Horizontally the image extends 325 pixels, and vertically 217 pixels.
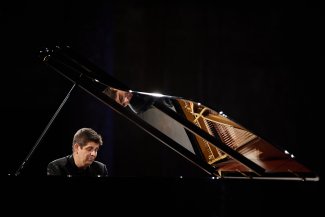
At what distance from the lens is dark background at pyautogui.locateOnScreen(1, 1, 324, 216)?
4.88 m

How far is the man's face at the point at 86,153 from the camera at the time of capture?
3.26 meters

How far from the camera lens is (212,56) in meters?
5.28

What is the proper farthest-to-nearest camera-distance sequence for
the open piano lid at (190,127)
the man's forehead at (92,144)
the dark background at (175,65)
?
the dark background at (175,65) → the man's forehead at (92,144) → the open piano lid at (190,127)

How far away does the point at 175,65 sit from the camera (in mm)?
5250

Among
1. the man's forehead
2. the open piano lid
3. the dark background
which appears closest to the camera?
the open piano lid

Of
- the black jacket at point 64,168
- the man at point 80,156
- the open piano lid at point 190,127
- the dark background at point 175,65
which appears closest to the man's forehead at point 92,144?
the man at point 80,156

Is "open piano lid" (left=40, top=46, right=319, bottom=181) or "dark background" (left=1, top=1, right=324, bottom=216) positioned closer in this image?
"open piano lid" (left=40, top=46, right=319, bottom=181)

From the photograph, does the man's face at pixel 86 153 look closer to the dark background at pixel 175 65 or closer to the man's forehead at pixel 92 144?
the man's forehead at pixel 92 144

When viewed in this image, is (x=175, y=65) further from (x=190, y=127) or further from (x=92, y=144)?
(x=190, y=127)

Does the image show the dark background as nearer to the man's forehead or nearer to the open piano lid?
the man's forehead

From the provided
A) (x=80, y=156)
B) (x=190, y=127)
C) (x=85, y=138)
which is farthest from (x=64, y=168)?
(x=190, y=127)

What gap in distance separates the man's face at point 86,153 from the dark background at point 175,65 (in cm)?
163

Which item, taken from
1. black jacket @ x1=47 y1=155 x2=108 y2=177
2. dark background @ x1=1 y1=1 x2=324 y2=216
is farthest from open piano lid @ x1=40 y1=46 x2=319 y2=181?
dark background @ x1=1 y1=1 x2=324 y2=216

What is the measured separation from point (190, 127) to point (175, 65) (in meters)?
2.53
